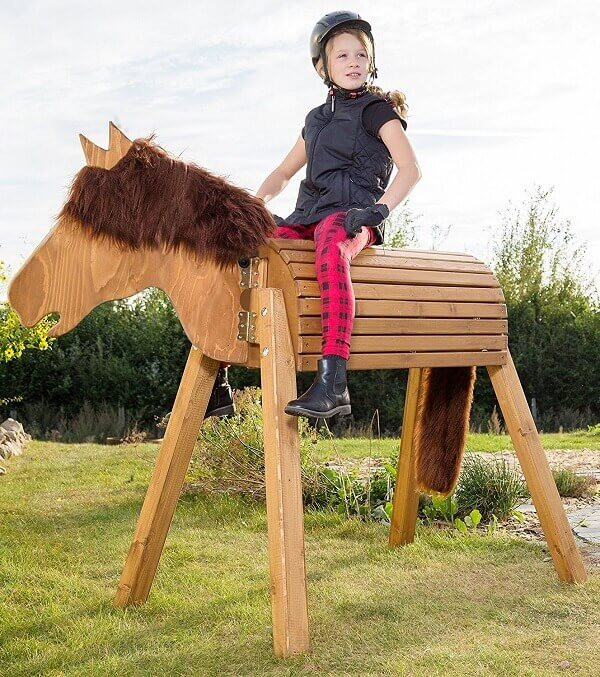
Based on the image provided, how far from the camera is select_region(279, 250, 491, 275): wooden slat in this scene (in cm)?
347

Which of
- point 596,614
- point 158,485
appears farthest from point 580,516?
point 158,485

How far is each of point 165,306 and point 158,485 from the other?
31.3 feet

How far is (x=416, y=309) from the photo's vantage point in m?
3.96

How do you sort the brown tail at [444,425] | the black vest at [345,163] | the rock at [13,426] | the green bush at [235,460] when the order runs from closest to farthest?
the black vest at [345,163]
the brown tail at [444,425]
the green bush at [235,460]
the rock at [13,426]

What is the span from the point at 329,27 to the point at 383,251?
41.2 inches

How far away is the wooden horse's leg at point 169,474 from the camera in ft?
12.5

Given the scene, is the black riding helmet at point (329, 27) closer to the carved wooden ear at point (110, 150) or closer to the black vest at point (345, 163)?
the black vest at point (345, 163)

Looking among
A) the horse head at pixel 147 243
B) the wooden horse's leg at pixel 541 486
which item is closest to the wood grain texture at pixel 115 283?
the horse head at pixel 147 243

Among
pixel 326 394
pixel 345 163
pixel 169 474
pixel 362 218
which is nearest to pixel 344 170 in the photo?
pixel 345 163

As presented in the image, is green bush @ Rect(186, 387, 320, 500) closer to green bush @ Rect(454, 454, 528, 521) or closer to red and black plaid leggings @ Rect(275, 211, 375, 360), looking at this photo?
green bush @ Rect(454, 454, 528, 521)

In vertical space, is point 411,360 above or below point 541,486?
above

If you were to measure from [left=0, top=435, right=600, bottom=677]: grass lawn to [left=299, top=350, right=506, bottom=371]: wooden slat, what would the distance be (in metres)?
1.15

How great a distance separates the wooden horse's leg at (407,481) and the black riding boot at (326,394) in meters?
1.40

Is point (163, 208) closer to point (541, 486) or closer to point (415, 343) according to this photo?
point (415, 343)
